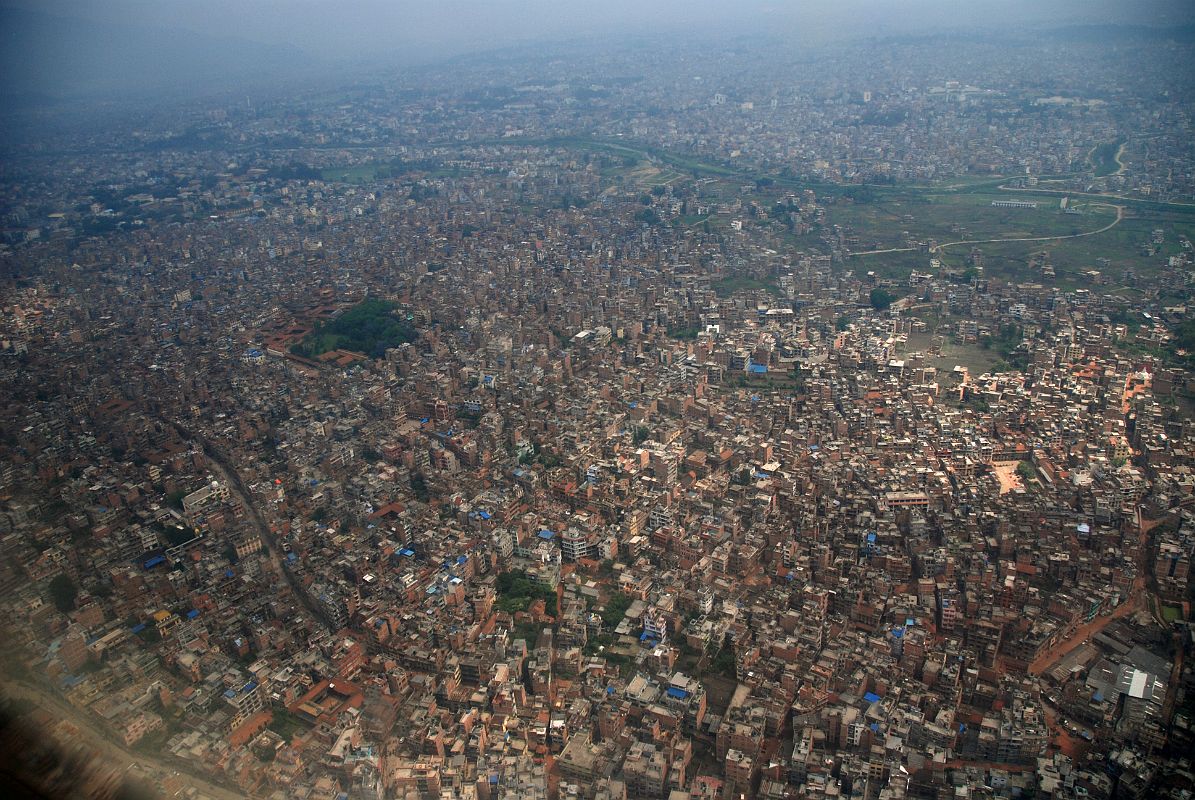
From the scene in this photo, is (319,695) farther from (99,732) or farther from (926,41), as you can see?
(926,41)

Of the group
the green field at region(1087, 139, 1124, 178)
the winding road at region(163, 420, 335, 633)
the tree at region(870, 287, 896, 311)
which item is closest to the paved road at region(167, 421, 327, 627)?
the winding road at region(163, 420, 335, 633)

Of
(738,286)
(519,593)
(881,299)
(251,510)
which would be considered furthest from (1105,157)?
(251,510)

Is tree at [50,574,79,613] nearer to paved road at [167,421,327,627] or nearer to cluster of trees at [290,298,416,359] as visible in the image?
paved road at [167,421,327,627]

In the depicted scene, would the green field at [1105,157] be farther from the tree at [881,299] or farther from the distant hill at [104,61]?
the distant hill at [104,61]

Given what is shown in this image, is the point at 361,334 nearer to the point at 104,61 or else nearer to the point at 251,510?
the point at 251,510

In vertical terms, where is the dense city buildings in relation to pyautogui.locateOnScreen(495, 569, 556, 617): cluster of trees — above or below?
above

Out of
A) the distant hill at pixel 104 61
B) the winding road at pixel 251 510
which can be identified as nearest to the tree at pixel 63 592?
the winding road at pixel 251 510
